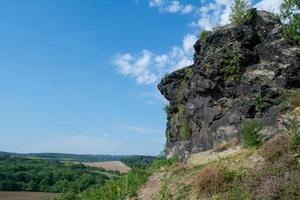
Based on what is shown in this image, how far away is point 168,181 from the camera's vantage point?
1991cm

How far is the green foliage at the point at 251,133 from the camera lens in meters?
19.0

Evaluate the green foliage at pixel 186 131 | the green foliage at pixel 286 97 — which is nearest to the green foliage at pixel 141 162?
the green foliage at pixel 186 131

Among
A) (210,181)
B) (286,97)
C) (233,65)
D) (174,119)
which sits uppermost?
(233,65)

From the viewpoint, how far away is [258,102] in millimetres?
21797

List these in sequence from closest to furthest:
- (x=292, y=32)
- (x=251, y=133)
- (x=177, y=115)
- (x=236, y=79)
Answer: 1. (x=251, y=133)
2. (x=292, y=32)
3. (x=236, y=79)
4. (x=177, y=115)

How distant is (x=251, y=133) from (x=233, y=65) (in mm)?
6171

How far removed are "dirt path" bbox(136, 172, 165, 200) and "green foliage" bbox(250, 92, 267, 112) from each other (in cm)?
640

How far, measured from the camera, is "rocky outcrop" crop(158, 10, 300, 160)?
21.8m

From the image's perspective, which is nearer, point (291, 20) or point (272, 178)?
point (272, 178)

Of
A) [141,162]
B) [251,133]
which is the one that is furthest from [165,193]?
[141,162]

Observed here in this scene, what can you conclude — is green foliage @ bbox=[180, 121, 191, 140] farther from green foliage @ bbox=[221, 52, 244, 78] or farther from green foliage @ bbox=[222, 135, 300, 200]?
green foliage @ bbox=[222, 135, 300, 200]

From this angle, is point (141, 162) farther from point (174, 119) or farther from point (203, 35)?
point (203, 35)

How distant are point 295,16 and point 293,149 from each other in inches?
479

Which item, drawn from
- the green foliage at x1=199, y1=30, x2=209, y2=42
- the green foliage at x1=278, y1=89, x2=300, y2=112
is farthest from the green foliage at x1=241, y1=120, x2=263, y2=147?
the green foliage at x1=199, y1=30, x2=209, y2=42
